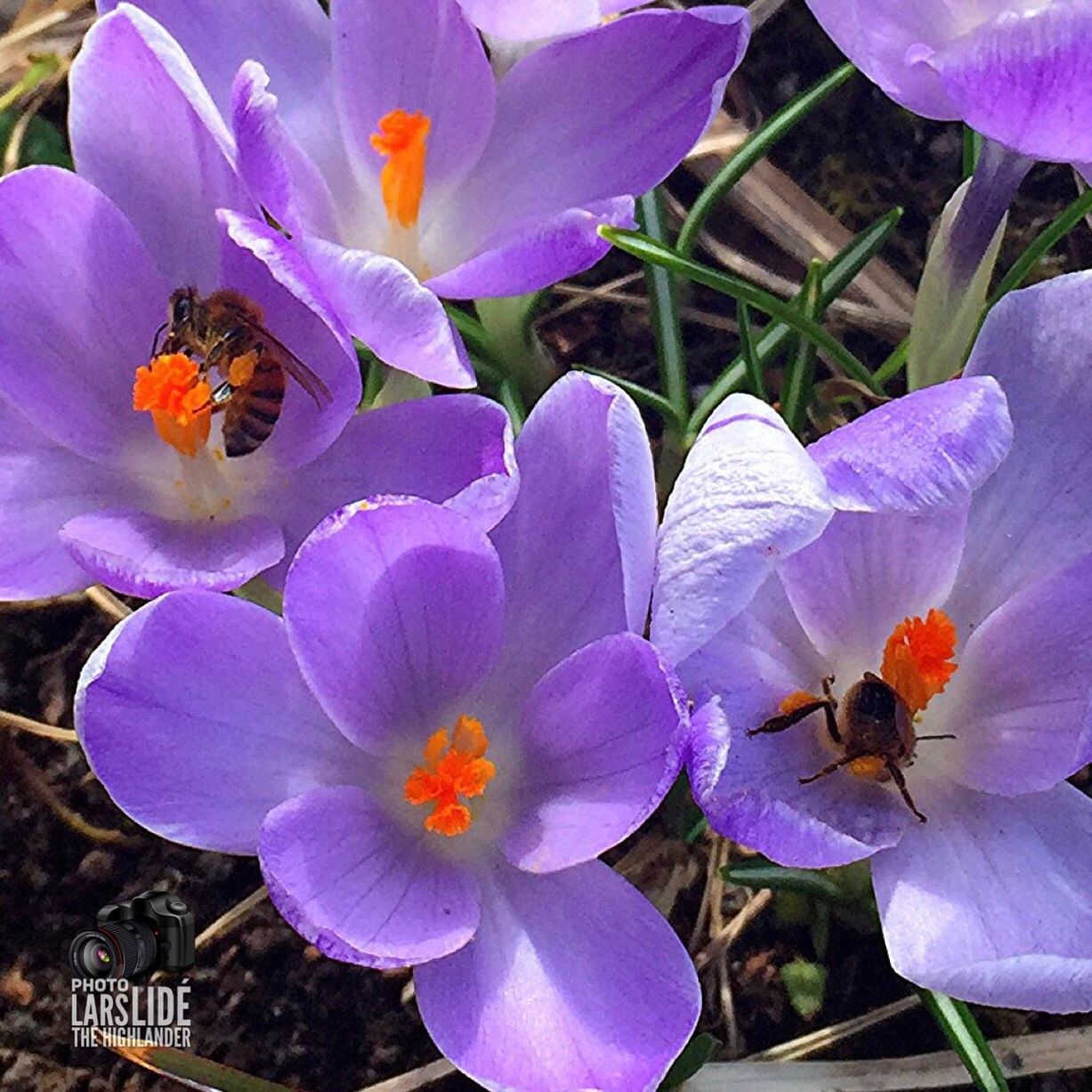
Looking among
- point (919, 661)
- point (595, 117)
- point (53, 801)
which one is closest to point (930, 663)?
point (919, 661)


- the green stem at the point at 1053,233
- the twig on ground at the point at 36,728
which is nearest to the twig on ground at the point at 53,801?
the twig on ground at the point at 36,728

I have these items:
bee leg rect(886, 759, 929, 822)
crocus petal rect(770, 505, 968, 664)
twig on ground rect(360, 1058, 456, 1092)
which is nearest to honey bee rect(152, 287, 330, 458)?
crocus petal rect(770, 505, 968, 664)

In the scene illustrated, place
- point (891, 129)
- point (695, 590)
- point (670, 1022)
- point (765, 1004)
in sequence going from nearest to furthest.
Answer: point (695, 590)
point (670, 1022)
point (765, 1004)
point (891, 129)

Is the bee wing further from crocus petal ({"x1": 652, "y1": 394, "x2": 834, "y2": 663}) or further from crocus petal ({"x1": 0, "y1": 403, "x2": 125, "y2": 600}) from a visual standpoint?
crocus petal ({"x1": 652, "y1": 394, "x2": 834, "y2": 663})

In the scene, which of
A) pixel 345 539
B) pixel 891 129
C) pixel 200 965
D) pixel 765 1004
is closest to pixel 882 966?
pixel 765 1004

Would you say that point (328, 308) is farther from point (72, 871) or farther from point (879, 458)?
point (72, 871)

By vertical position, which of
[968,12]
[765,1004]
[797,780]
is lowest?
[765,1004]

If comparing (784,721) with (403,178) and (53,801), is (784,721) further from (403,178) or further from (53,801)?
(53,801)
